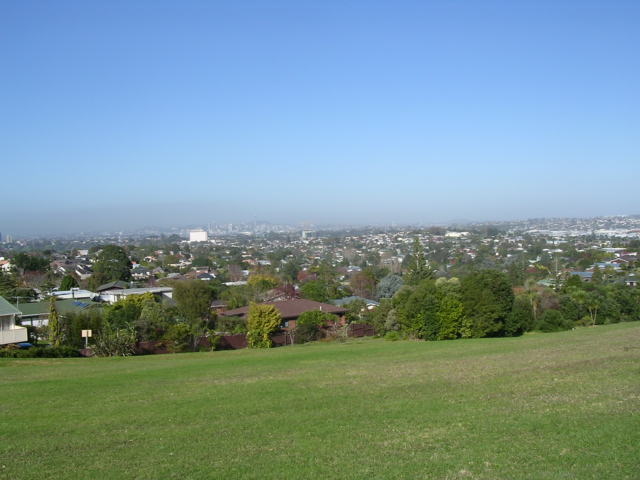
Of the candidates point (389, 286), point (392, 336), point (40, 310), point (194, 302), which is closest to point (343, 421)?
point (392, 336)

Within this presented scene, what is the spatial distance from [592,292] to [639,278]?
75.5 ft

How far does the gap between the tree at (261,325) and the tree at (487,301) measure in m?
12.9

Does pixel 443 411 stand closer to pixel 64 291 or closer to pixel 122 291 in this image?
pixel 122 291

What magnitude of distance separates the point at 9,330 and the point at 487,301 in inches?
1122

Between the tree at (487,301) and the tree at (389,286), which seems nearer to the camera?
the tree at (487,301)

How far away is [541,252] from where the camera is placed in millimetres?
137125

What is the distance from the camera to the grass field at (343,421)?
9.40m

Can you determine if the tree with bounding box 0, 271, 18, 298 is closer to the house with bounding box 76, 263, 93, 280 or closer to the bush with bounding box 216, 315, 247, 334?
the bush with bounding box 216, 315, 247, 334

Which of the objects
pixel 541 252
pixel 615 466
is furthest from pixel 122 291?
pixel 541 252

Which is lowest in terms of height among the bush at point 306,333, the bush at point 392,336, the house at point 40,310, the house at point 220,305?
the house at point 220,305

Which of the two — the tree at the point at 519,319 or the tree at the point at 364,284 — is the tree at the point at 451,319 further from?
the tree at the point at 364,284

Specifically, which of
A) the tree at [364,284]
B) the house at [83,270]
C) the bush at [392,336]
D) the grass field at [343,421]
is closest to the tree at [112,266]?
the house at [83,270]

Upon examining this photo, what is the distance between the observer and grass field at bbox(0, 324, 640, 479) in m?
9.40

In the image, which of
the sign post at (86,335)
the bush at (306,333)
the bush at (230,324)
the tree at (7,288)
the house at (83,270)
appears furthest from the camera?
the house at (83,270)
